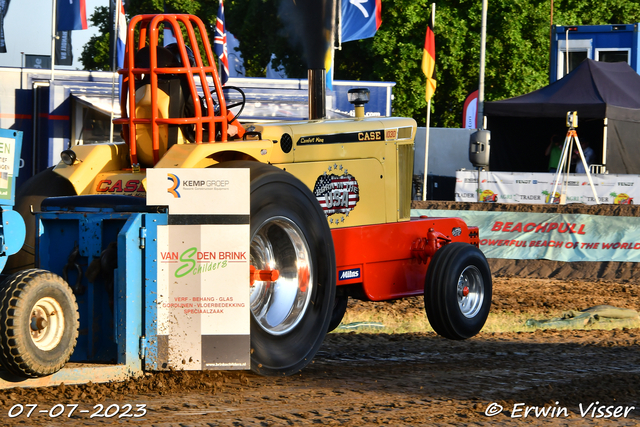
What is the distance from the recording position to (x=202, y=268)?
5328 millimetres

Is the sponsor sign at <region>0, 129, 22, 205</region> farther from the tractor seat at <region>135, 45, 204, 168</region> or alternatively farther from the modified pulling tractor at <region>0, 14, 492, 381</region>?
the tractor seat at <region>135, 45, 204, 168</region>

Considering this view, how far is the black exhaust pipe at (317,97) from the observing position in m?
7.87

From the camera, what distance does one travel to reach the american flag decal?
270 inches

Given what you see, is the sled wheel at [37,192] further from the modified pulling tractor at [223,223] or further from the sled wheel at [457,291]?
the sled wheel at [457,291]

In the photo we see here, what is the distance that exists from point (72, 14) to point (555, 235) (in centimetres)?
1308

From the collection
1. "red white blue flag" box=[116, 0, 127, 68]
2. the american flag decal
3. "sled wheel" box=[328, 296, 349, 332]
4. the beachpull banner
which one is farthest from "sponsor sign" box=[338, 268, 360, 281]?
"red white blue flag" box=[116, 0, 127, 68]

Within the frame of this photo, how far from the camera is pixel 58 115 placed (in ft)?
65.2

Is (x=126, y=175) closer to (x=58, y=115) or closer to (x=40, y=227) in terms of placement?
(x=40, y=227)

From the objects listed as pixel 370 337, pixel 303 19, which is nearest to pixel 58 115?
pixel 303 19

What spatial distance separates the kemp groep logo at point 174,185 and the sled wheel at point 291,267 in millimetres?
577

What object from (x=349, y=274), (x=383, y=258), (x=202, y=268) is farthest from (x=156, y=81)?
(x=383, y=258)

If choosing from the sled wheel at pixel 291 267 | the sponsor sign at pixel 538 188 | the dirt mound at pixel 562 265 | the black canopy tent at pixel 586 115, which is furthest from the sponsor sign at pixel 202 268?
the black canopy tent at pixel 586 115

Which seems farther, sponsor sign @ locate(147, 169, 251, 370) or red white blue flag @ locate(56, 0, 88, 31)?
red white blue flag @ locate(56, 0, 88, 31)

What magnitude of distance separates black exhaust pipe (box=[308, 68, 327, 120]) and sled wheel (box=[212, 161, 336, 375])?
1890 mm
